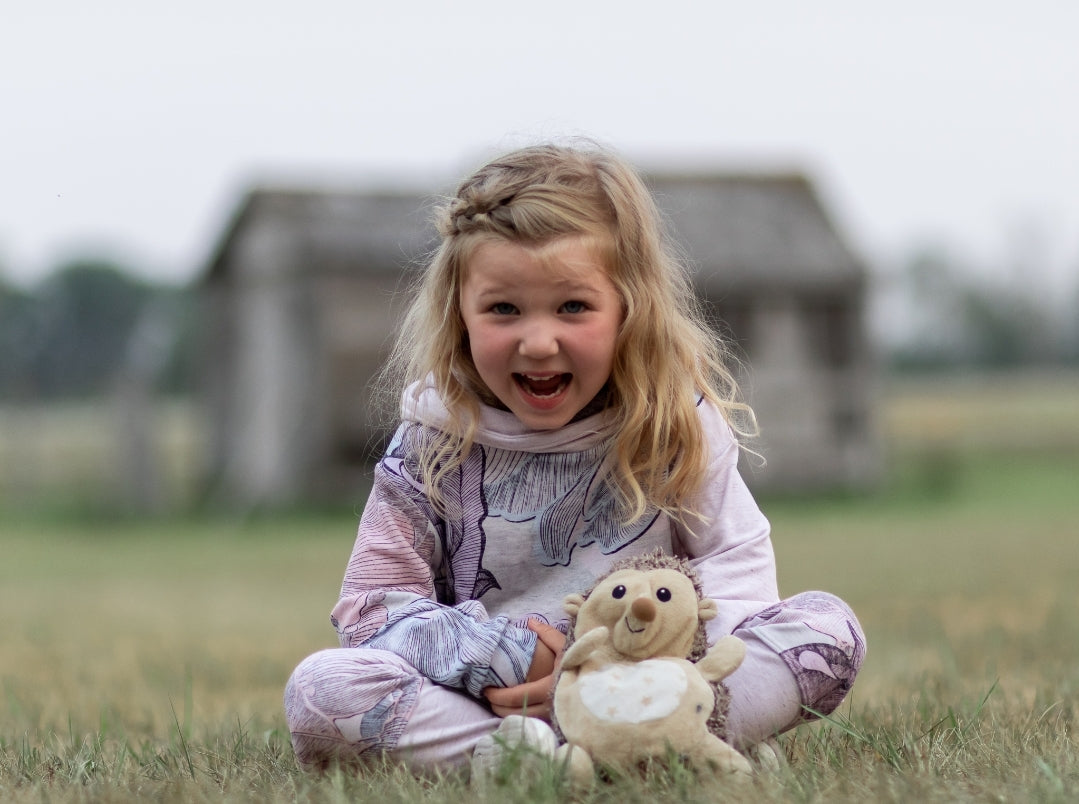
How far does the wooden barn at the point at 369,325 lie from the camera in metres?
12.3

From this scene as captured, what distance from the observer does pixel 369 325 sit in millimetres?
12453

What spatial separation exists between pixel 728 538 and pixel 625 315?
47 cm

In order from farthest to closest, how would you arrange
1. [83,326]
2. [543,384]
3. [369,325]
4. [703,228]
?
1. [83,326]
2. [703,228]
3. [369,325]
4. [543,384]

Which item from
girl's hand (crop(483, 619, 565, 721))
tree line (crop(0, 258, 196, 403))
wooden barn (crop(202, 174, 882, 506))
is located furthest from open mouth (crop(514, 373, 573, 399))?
tree line (crop(0, 258, 196, 403))

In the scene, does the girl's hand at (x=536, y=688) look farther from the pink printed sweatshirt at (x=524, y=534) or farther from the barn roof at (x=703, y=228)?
the barn roof at (x=703, y=228)

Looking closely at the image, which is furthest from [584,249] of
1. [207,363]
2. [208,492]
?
[207,363]

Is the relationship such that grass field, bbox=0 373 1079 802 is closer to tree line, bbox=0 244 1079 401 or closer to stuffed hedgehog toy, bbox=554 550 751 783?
stuffed hedgehog toy, bbox=554 550 751 783

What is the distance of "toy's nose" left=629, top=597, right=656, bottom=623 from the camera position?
2178 millimetres

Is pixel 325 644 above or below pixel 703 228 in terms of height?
below

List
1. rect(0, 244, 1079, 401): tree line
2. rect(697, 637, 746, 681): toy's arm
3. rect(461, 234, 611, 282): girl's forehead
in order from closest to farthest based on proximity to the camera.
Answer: rect(697, 637, 746, 681): toy's arm → rect(461, 234, 611, 282): girl's forehead → rect(0, 244, 1079, 401): tree line

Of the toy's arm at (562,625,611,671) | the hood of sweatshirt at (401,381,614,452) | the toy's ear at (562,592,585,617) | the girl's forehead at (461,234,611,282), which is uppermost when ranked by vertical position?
the girl's forehead at (461,234,611,282)

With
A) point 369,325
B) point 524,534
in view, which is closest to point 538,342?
point 524,534

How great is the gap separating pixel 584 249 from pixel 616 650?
2.44 feet

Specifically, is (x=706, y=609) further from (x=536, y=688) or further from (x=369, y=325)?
(x=369, y=325)
